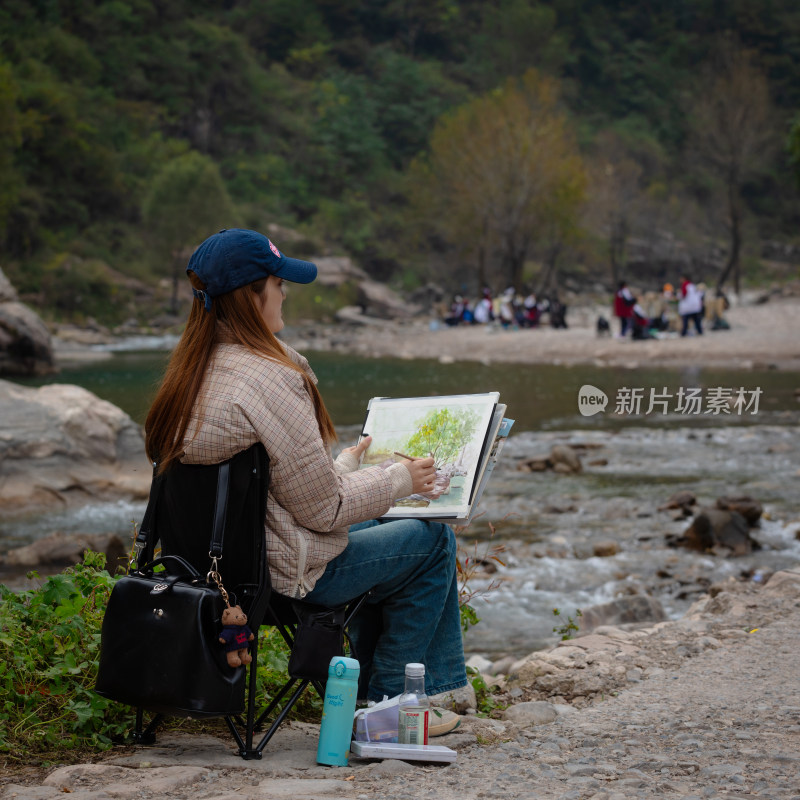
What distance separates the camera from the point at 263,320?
10.3 feet

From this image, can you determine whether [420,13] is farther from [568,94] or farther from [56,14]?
[56,14]

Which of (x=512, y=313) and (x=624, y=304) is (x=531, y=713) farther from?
(x=512, y=313)

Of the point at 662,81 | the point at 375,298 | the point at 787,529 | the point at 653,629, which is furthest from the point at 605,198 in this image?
the point at 653,629

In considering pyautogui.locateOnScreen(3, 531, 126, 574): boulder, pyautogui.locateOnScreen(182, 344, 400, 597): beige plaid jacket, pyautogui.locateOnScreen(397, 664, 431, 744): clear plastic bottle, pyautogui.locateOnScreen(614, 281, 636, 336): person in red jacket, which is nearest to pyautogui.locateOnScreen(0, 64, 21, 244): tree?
pyautogui.locateOnScreen(614, 281, 636, 336): person in red jacket

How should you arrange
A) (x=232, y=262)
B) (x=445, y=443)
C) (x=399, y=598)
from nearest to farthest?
(x=232, y=262), (x=399, y=598), (x=445, y=443)

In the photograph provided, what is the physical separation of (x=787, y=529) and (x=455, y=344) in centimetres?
2492

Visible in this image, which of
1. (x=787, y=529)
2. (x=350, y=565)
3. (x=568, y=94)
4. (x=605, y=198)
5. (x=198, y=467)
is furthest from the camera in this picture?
(x=568, y=94)

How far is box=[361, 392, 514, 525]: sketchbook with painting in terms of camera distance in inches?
132

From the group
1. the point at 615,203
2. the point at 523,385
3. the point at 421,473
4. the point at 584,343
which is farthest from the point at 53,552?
the point at 615,203

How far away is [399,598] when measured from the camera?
134 inches

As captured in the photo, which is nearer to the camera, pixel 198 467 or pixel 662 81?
pixel 198 467

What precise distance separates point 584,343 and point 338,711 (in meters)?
27.5

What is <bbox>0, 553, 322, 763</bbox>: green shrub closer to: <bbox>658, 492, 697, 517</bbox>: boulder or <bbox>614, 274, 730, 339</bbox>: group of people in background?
<bbox>658, 492, 697, 517</bbox>: boulder

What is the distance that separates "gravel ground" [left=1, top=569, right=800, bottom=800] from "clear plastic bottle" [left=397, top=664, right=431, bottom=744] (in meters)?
0.11
